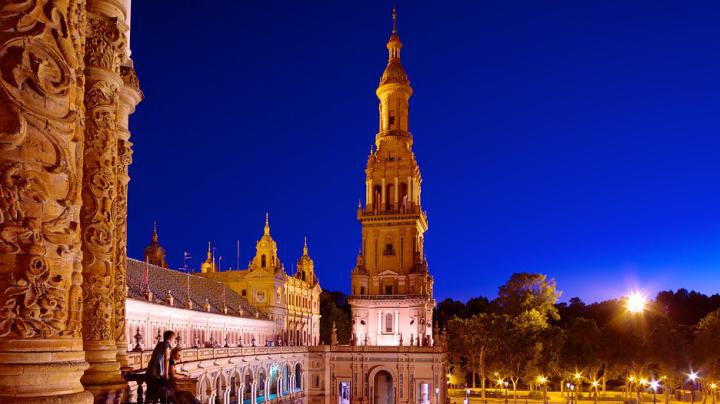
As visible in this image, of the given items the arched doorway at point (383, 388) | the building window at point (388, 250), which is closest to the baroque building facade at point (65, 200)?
the arched doorway at point (383, 388)

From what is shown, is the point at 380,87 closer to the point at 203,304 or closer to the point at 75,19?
the point at 203,304

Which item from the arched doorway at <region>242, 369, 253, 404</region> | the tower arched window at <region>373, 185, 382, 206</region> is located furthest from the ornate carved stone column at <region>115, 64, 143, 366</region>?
the tower arched window at <region>373, 185, 382, 206</region>

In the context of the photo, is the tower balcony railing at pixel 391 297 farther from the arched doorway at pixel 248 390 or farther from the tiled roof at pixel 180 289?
the arched doorway at pixel 248 390

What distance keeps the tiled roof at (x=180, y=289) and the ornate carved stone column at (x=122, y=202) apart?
3510cm

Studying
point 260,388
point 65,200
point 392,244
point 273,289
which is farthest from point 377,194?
point 65,200

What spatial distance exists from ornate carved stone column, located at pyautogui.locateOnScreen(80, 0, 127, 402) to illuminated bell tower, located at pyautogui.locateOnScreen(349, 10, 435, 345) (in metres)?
66.8

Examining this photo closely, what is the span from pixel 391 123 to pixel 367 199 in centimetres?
1080

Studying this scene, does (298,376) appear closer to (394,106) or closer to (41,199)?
(394,106)

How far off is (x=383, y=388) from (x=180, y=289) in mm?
28057

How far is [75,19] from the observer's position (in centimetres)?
711

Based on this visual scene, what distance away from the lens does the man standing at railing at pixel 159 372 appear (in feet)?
36.6

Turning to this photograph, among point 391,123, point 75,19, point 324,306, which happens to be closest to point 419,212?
point 391,123

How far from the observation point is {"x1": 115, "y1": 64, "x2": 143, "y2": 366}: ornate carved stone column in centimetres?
1387

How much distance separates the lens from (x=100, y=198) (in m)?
11.5
